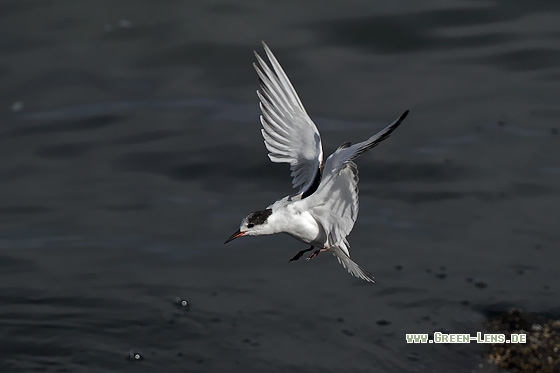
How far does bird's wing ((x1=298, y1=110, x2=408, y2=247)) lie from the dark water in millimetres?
2804

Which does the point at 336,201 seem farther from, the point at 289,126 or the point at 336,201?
the point at 289,126

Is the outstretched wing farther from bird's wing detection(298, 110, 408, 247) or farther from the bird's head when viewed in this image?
the bird's head

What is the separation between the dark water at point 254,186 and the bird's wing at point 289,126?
8.99 feet

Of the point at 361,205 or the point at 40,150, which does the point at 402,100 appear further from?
the point at 40,150

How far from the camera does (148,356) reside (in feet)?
25.8

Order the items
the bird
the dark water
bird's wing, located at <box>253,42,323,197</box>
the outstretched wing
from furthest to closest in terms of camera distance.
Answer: the dark water
bird's wing, located at <box>253,42,323,197</box>
the bird
the outstretched wing

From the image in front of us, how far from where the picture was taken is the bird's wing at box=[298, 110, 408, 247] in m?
4.84

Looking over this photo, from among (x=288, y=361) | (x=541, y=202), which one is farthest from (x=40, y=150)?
(x=541, y=202)

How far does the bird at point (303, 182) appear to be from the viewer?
4.94 m

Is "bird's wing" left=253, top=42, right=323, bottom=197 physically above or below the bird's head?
→ above

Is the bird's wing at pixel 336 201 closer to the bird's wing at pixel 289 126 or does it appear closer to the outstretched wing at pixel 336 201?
the outstretched wing at pixel 336 201

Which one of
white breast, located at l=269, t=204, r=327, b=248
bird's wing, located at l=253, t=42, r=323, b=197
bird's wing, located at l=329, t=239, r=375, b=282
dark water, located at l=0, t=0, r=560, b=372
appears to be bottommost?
dark water, located at l=0, t=0, r=560, b=372

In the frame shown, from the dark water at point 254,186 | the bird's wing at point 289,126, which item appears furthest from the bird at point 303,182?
the dark water at point 254,186

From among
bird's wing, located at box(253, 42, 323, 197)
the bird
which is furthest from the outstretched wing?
bird's wing, located at box(253, 42, 323, 197)
